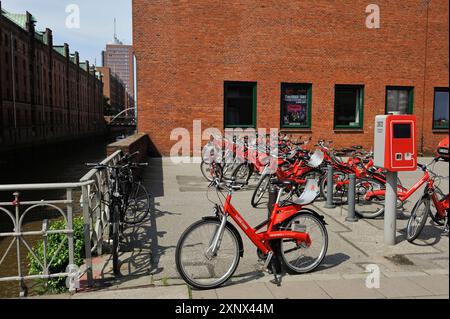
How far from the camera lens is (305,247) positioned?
4.45m

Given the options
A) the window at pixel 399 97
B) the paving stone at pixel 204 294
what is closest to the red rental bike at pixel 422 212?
the paving stone at pixel 204 294

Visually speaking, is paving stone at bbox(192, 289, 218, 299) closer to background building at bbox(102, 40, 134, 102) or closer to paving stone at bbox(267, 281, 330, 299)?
paving stone at bbox(267, 281, 330, 299)

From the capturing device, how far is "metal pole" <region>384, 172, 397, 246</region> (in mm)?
5301

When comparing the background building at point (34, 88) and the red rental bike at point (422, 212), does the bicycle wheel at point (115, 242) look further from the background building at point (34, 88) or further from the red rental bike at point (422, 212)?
the background building at point (34, 88)

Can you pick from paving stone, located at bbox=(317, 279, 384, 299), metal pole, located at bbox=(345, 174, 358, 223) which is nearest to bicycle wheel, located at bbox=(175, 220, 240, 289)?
paving stone, located at bbox=(317, 279, 384, 299)

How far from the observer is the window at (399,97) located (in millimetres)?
17594

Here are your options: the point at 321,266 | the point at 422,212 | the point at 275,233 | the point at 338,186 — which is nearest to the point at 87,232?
the point at 275,233

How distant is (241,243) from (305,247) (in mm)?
807

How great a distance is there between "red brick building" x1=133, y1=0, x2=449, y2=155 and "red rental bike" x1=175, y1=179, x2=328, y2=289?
11.9m

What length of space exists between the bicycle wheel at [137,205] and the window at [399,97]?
1385cm

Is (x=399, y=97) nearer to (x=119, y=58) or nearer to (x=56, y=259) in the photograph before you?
(x=56, y=259)

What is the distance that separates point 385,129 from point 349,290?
7.36 feet

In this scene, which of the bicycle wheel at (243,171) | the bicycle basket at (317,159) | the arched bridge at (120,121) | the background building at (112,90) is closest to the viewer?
the bicycle basket at (317,159)
